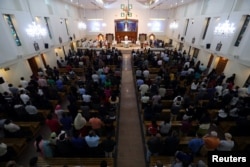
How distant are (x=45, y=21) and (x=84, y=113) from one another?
1095cm

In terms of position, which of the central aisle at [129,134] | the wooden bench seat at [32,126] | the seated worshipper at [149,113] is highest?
the seated worshipper at [149,113]

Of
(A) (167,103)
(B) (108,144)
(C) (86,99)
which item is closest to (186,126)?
(A) (167,103)

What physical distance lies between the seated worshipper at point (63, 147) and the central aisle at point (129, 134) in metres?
1.61

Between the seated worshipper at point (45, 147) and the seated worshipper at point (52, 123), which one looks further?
the seated worshipper at point (52, 123)

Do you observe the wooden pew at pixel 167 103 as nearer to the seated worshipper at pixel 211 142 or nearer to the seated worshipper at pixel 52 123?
the seated worshipper at pixel 211 142

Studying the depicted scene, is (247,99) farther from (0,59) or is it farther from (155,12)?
(155,12)

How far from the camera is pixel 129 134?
6910 millimetres

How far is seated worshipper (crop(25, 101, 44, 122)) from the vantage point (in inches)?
266

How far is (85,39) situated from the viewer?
25.7 metres

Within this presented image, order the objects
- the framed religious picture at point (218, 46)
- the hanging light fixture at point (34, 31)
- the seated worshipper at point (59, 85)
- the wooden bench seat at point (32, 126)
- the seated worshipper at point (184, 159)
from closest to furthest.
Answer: the seated worshipper at point (184, 159) < the wooden bench seat at point (32, 126) < the seated worshipper at point (59, 85) < the hanging light fixture at point (34, 31) < the framed religious picture at point (218, 46)

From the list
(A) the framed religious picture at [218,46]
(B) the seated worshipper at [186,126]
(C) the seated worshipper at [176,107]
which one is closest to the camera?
(B) the seated worshipper at [186,126]

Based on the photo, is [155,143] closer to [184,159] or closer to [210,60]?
[184,159]

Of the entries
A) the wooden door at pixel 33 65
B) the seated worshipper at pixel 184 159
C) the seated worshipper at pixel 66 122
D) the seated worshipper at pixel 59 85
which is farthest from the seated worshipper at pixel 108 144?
the wooden door at pixel 33 65

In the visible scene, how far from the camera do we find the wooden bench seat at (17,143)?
5.51 m
